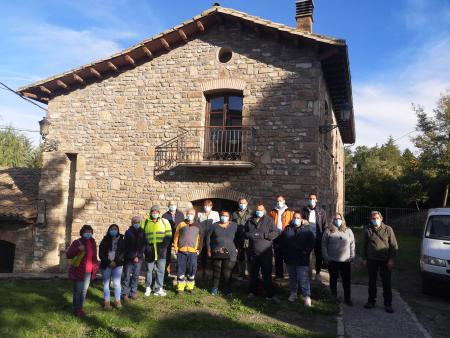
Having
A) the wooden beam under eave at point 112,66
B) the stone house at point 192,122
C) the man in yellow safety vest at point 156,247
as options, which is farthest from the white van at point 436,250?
the wooden beam under eave at point 112,66

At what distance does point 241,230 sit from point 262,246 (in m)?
0.58

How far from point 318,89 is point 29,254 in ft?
31.6

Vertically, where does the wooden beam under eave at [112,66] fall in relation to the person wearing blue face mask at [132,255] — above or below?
above

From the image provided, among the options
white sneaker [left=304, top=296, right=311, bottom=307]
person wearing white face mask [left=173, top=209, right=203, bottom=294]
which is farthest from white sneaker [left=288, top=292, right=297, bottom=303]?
person wearing white face mask [left=173, top=209, right=203, bottom=294]

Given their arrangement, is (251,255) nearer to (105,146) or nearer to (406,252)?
(105,146)

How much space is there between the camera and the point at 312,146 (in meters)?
8.73

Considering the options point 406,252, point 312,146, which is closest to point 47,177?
point 312,146

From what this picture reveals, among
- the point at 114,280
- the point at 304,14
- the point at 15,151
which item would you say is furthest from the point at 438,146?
the point at 15,151

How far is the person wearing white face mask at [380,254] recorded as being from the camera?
6.11 meters

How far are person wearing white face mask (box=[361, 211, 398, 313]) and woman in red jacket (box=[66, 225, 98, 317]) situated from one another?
14.9 ft

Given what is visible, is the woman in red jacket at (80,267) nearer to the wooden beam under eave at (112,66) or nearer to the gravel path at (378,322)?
the gravel path at (378,322)

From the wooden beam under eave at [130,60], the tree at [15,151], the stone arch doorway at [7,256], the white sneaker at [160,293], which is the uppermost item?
the wooden beam under eave at [130,60]

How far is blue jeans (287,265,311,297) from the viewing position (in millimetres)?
6266

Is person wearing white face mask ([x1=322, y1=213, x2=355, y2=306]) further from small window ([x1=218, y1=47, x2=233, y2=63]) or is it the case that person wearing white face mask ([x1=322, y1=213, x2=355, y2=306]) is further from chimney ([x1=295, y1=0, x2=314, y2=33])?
chimney ([x1=295, y1=0, x2=314, y2=33])
